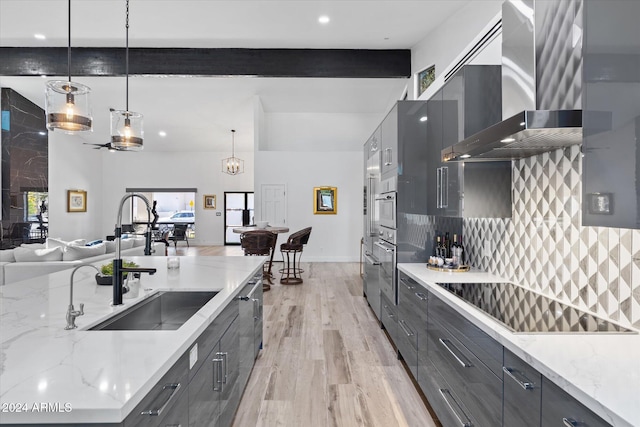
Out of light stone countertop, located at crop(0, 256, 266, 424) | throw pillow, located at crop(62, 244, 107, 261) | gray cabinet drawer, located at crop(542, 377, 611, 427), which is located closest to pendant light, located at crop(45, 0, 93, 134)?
light stone countertop, located at crop(0, 256, 266, 424)

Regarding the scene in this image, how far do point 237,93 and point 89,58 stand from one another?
2.82 m

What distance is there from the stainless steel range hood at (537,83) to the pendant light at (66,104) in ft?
9.60

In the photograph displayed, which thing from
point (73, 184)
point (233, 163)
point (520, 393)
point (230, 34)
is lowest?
point (520, 393)

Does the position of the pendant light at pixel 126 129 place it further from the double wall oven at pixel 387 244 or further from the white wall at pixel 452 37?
the white wall at pixel 452 37

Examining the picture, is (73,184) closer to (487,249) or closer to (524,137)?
(487,249)

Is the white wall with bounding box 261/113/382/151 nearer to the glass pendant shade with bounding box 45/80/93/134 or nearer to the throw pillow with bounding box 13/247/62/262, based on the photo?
the throw pillow with bounding box 13/247/62/262

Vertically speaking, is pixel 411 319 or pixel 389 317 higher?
pixel 411 319

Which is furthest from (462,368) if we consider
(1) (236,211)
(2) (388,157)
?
(1) (236,211)

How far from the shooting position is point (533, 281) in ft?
6.82

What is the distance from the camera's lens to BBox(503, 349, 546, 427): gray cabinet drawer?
1.14m

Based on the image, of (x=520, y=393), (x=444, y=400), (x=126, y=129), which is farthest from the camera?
(x=126, y=129)

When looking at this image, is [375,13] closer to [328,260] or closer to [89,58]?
[89,58]

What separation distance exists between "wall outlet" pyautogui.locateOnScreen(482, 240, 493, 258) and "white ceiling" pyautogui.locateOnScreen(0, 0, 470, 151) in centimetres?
312

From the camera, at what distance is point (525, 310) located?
168 centimetres
